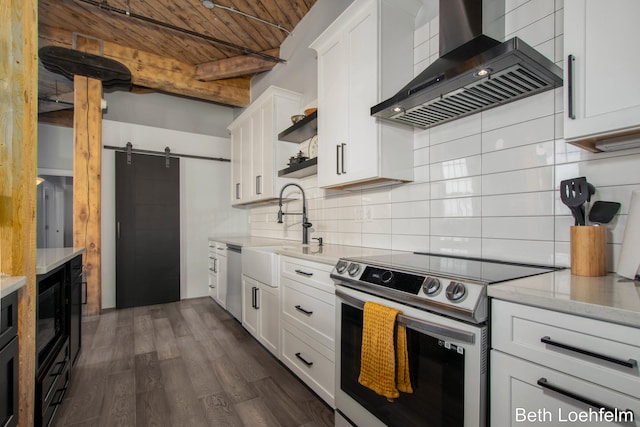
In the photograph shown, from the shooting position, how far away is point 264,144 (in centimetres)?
349

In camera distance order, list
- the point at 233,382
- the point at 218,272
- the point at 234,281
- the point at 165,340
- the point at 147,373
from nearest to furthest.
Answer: the point at 233,382, the point at 147,373, the point at 165,340, the point at 234,281, the point at 218,272

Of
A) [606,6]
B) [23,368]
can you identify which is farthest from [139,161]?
[606,6]

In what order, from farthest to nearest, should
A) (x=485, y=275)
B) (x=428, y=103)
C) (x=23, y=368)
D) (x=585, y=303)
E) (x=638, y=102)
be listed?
(x=428, y=103) → (x=23, y=368) → (x=485, y=275) → (x=638, y=102) → (x=585, y=303)

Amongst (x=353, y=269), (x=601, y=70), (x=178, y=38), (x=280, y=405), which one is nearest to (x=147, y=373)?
(x=280, y=405)

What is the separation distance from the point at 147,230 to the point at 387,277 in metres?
3.71

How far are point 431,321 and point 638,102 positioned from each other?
95 centimetres

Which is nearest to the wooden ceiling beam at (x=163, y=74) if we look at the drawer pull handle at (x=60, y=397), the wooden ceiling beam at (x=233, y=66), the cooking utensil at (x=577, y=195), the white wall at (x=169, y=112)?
the wooden ceiling beam at (x=233, y=66)

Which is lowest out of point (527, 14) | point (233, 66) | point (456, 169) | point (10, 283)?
point (10, 283)

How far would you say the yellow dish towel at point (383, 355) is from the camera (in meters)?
1.24

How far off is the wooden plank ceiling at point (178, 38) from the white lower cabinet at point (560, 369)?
3.44 m

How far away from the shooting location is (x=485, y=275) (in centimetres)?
115

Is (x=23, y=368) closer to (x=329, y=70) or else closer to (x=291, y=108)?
(x=329, y=70)

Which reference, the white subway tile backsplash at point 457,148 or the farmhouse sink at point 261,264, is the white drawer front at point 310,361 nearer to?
the farmhouse sink at point 261,264

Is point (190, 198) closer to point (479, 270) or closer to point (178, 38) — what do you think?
point (178, 38)
